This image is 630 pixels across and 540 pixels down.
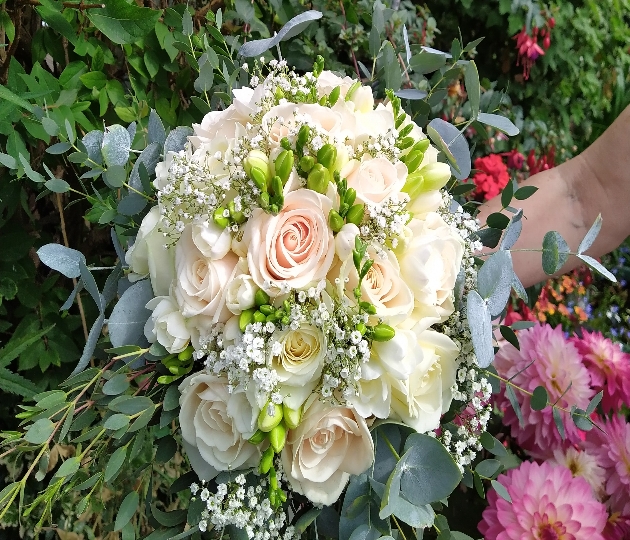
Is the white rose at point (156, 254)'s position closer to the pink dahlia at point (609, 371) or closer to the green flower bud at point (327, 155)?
the green flower bud at point (327, 155)

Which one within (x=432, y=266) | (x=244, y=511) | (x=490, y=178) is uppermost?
(x=432, y=266)

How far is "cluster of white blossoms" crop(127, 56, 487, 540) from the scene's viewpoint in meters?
0.45

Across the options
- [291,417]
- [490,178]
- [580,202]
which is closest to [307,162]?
[291,417]

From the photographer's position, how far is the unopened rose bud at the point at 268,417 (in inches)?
17.7

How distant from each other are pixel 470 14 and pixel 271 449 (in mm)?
1926

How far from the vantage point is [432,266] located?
18.7 inches

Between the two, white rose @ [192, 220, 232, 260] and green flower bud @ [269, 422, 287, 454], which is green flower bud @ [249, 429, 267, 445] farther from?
white rose @ [192, 220, 232, 260]

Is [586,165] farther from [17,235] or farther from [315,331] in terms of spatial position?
[17,235]

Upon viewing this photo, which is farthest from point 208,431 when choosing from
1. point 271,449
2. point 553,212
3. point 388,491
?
point 553,212

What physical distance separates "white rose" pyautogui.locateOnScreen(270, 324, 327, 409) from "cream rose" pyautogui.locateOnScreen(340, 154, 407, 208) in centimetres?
13

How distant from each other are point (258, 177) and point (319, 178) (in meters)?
0.05

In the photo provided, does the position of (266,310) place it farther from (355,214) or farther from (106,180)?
(106,180)

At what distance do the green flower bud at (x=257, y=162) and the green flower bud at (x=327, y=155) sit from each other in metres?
0.05

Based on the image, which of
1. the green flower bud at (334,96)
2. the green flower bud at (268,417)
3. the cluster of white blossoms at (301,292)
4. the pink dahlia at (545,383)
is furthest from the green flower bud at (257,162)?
A: the pink dahlia at (545,383)
